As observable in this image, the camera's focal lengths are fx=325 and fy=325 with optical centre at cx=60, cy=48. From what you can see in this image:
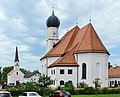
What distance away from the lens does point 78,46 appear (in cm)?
7412

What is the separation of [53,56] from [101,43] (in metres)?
14.3

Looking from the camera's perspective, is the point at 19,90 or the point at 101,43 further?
the point at 101,43

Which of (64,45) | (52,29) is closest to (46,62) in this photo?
(64,45)

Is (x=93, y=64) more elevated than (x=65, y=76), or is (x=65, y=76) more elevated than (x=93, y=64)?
(x=93, y=64)

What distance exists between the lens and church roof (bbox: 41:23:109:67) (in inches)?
2820

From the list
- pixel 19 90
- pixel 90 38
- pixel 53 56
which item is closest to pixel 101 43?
pixel 90 38

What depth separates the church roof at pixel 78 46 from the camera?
2820 inches

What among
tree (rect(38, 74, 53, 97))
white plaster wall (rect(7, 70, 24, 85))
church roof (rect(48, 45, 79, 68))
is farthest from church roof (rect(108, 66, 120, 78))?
tree (rect(38, 74, 53, 97))

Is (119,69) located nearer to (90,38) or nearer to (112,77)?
(112,77)

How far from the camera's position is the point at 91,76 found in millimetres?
69875

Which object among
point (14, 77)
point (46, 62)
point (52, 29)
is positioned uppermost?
point (52, 29)

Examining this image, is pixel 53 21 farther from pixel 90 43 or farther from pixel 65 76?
pixel 65 76

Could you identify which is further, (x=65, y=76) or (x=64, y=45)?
(x=64, y=45)

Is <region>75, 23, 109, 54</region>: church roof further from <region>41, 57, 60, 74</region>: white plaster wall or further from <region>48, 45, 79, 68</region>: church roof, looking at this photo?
<region>41, 57, 60, 74</region>: white plaster wall
